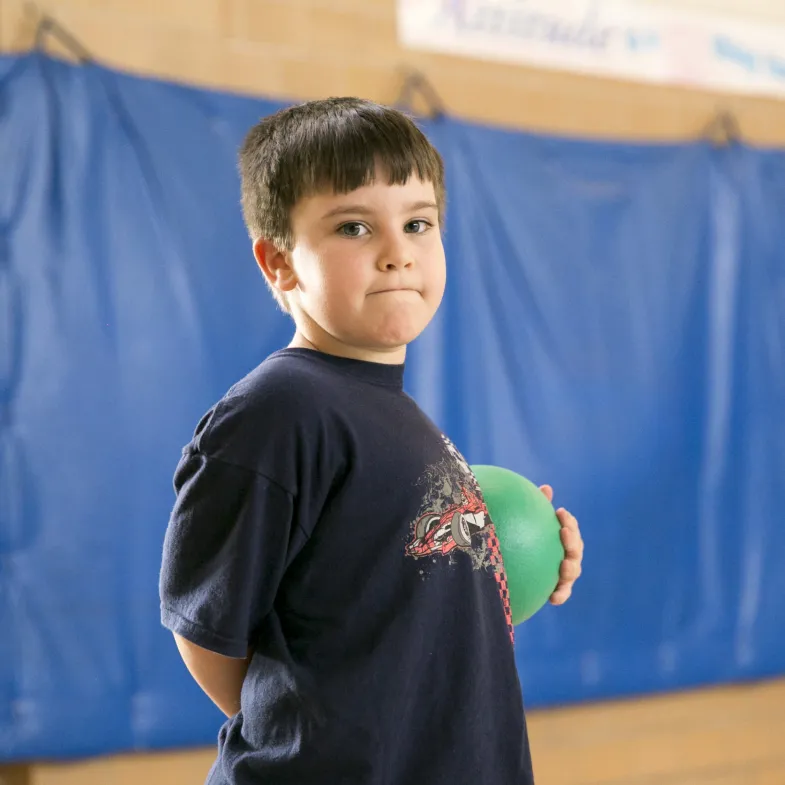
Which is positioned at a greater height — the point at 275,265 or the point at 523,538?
the point at 275,265

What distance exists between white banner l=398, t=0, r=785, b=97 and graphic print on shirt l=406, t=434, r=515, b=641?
1.91 m

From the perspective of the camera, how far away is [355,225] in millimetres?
1016

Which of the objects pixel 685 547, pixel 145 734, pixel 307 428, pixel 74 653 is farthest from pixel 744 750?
pixel 307 428

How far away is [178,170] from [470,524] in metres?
1.51

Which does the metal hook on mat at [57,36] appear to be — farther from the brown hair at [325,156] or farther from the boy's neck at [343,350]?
the boy's neck at [343,350]

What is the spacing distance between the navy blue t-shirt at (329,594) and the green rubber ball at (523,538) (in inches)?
7.3

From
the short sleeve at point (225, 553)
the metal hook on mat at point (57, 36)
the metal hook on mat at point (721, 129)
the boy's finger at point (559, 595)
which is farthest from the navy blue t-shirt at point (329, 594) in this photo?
the metal hook on mat at point (721, 129)

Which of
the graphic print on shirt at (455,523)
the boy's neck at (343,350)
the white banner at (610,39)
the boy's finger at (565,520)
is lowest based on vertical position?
the boy's finger at (565,520)

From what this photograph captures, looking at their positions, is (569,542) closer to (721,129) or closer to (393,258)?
(393,258)

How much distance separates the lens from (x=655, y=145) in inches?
113

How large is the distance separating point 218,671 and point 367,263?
1.50 feet

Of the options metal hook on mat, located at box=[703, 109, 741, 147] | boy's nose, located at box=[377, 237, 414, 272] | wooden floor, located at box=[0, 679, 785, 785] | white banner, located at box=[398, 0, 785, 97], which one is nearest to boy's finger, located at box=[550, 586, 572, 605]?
boy's nose, located at box=[377, 237, 414, 272]

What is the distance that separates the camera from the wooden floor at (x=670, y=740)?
277cm

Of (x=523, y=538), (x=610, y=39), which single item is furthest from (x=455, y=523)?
(x=610, y=39)
